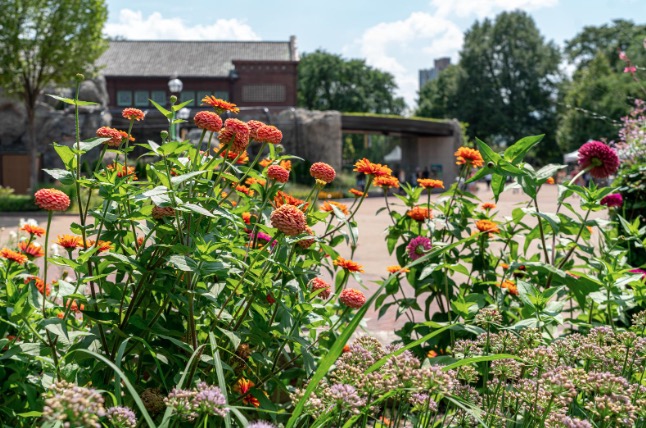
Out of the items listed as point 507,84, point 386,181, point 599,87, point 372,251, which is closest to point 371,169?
point 386,181

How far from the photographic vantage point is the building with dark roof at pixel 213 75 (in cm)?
4197

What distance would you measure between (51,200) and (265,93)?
4083 cm

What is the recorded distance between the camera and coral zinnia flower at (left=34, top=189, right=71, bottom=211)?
73.7 inches

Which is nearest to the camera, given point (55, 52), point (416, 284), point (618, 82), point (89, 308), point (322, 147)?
point (89, 308)

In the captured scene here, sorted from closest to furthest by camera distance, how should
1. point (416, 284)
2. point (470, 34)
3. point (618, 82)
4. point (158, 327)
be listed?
1. point (158, 327)
2. point (416, 284)
3. point (618, 82)
4. point (470, 34)

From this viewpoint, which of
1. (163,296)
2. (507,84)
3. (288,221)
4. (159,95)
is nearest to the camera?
(288,221)

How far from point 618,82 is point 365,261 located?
35.6m

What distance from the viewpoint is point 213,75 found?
1654 inches

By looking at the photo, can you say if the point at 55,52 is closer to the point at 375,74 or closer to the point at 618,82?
the point at 618,82

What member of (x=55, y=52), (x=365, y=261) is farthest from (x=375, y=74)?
(x=365, y=261)

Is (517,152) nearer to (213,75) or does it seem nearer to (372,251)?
(372,251)

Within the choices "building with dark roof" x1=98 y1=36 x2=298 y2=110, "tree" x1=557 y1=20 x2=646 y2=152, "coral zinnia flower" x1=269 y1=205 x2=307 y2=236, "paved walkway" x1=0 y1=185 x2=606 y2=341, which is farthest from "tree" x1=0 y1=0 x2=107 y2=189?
"tree" x1=557 y1=20 x2=646 y2=152

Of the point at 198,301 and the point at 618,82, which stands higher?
the point at 618,82

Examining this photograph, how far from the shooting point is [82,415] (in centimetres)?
88
